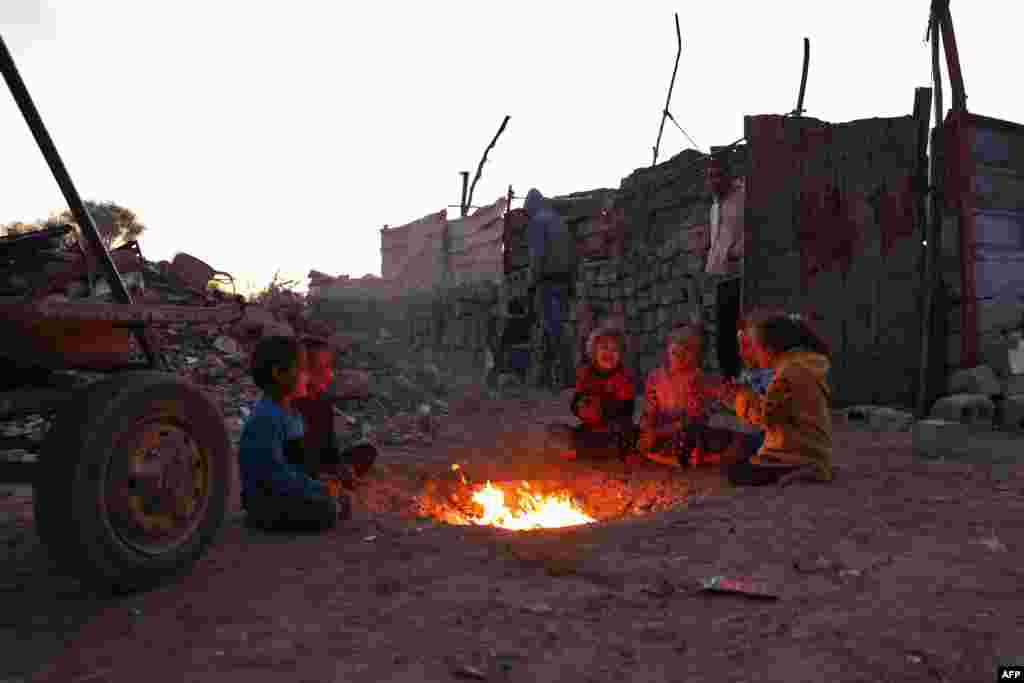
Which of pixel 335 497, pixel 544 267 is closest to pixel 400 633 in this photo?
pixel 335 497

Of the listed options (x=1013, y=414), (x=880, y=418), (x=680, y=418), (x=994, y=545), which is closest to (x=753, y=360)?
(x=680, y=418)

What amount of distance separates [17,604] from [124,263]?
252 centimetres

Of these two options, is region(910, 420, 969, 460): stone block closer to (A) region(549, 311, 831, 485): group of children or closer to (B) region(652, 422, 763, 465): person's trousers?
(A) region(549, 311, 831, 485): group of children

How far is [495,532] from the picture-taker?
3459 mm

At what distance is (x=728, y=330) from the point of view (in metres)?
8.33

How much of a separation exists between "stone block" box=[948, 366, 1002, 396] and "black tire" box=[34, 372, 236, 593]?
6.41m

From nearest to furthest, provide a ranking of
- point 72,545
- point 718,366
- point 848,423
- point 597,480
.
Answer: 1. point 72,545
2. point 597,480
3. point 848,423
4. point 718,366

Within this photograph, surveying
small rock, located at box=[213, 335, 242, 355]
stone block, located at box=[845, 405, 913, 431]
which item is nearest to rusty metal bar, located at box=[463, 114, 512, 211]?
small rock, located at box=[213, 335, 242, 355]

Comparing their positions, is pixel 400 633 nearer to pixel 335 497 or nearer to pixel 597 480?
pixel 335 497

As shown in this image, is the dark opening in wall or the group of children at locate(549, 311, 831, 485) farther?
the dark opening in wall

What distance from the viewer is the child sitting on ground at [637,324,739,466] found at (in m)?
5.10

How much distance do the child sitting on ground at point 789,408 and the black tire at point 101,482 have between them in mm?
2937

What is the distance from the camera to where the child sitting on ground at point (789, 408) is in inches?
162

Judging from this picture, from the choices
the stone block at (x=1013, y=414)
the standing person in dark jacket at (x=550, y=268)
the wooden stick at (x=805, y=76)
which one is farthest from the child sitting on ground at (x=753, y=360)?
the wooden stick at (x=805, y=76)
